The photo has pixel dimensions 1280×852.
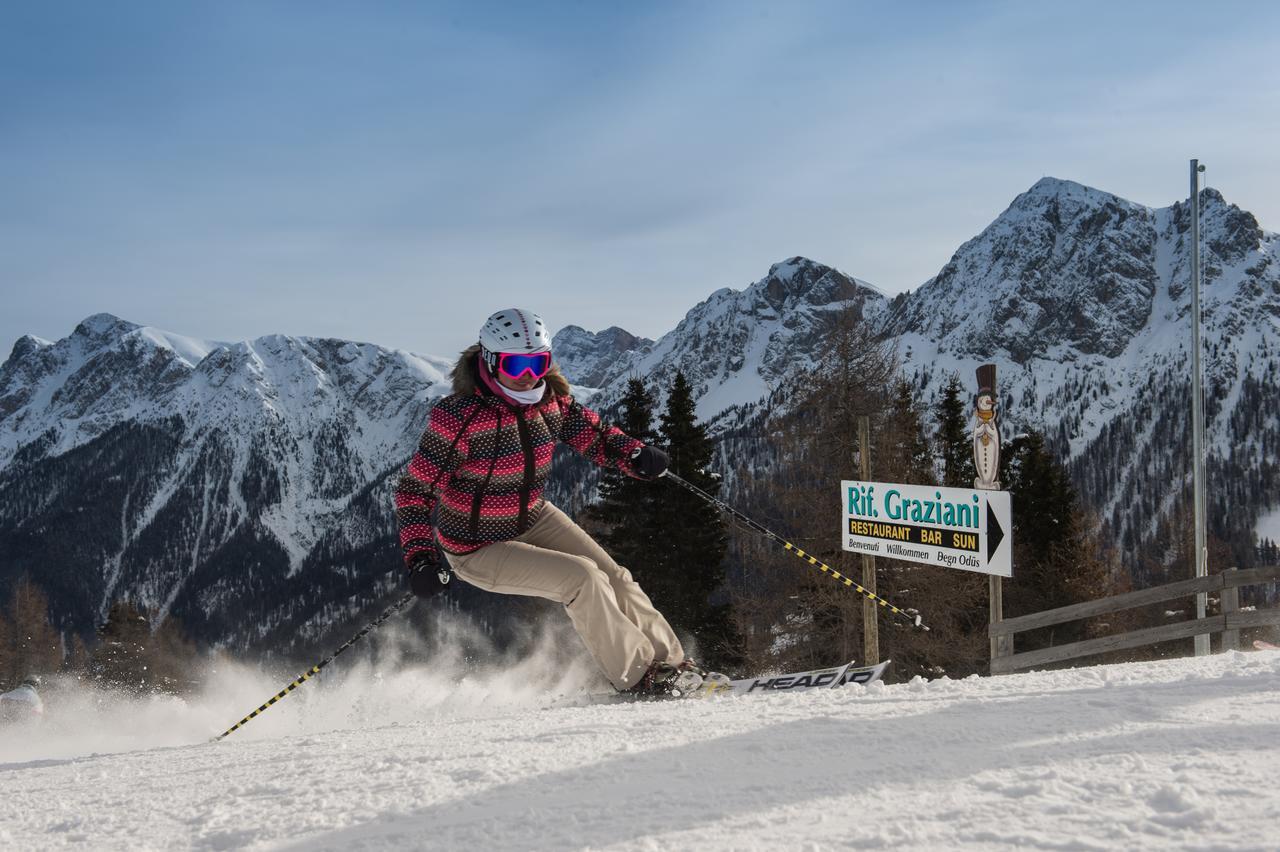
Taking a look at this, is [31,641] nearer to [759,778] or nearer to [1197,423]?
[1197,423]

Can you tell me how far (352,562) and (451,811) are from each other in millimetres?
189251

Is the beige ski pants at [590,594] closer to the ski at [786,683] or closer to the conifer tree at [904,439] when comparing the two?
the ski at [786,683]

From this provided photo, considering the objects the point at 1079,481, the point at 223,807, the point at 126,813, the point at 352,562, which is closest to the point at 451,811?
the point at 223,807

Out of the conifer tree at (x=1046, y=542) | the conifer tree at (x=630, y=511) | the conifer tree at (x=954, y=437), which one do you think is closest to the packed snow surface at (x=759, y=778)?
the conifer tree at (x=630, y=511)

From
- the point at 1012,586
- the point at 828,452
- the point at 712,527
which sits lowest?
the point at 1012,586

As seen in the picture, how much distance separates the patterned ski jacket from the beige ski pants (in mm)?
156

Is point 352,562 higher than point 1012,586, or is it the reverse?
point 1012,586

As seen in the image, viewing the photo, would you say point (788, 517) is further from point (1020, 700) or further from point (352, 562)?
point (352, 562)

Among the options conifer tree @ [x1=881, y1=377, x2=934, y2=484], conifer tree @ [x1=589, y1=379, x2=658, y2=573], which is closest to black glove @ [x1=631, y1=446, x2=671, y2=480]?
conifer tree @ [x1=881, y1=377, x2=934, y2=484]

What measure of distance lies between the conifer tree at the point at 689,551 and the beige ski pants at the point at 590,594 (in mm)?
15465

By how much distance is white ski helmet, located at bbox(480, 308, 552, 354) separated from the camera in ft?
18.3

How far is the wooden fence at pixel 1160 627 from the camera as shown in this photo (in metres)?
7.74

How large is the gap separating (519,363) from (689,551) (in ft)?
56.5

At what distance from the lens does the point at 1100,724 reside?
345cm
